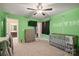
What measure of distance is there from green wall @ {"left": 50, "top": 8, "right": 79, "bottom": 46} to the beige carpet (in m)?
0.34

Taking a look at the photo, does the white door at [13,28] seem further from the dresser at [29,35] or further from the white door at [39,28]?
the white door at [39,28]

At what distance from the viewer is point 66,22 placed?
282cm

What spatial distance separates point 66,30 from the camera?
2828mm

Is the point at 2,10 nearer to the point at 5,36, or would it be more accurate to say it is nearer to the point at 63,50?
the point at 5,36

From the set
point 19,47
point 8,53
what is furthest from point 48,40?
point 8,53

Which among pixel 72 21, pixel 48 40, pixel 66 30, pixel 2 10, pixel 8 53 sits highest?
pixel 2 10

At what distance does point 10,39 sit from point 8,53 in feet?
0.89

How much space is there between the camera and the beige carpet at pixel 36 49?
282cm

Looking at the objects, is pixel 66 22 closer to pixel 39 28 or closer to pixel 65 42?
pixel 65 42

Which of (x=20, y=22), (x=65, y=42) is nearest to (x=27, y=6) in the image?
(x=20, y=22)

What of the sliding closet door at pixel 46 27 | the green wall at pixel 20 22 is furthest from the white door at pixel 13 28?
the sliding closet door at pixel 46 27

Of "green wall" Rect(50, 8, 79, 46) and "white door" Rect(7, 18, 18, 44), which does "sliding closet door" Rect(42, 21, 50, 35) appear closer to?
"green wall" Rect(50, 8, 79, 46)

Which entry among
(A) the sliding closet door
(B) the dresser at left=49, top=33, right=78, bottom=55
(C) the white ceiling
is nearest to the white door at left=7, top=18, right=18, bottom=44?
(C) the white ceiling

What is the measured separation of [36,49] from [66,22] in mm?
785
